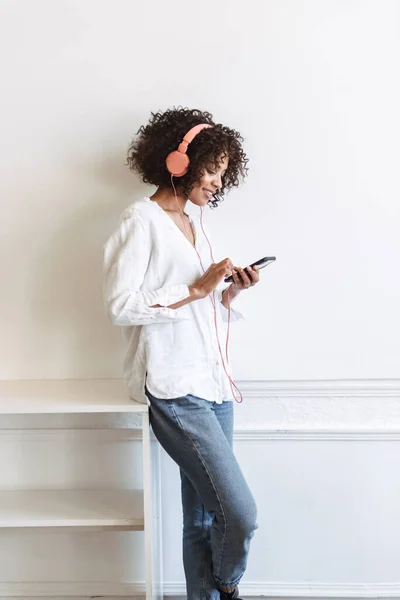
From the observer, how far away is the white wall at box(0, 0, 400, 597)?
190 cm

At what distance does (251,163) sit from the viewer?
1.93m

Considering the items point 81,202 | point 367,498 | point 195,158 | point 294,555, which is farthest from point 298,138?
point 294,555

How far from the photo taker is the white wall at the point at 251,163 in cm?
190

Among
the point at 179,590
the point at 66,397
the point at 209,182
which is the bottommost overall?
the point at 179,590

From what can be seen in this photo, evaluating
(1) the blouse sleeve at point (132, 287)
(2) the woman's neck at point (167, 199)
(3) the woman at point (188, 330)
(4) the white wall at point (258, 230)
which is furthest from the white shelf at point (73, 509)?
(2) the woman's neck at point (167, 199)

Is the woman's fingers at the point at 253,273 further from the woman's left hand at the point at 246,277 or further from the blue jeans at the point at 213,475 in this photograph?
the blue jeans at the point at 213,475

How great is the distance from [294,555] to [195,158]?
132 cm

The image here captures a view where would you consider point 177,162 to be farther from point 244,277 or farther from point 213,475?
point 213,475

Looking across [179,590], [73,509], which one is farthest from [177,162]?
[179,590]

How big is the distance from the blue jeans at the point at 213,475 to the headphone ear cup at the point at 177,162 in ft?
1.97

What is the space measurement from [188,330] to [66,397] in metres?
0.43

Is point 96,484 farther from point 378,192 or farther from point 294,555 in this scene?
point 378,192

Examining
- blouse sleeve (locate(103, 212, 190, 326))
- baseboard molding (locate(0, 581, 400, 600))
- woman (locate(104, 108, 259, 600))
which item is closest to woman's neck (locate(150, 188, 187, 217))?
woman (locate(104, 108, 259, 600))

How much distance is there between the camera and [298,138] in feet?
6.29
